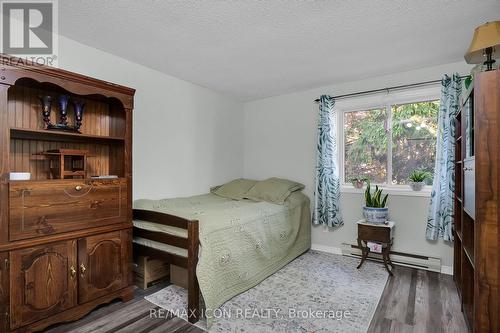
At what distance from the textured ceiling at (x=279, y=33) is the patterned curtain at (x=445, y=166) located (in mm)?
363

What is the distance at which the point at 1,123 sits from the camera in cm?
164

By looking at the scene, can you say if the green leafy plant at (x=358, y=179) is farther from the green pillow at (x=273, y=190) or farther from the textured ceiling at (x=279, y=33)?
the textured ceiling at (x=279, y=33)

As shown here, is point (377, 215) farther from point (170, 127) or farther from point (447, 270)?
point (170, 127)

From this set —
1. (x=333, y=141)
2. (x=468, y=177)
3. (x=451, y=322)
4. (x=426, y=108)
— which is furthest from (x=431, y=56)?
(x=451, y=322)

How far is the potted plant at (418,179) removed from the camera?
9.84ft

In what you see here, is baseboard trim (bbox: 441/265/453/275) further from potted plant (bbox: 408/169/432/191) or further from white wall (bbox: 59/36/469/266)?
potted plant (bbox: 408/169/432/191)

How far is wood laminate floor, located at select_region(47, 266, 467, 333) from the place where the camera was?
1.88 m

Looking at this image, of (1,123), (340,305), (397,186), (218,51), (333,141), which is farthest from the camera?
(333,141)

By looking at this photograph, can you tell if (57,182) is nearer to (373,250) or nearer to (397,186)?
(373,250)

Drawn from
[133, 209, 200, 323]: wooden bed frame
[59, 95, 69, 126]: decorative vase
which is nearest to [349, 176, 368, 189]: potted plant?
[133, 209, 200, 323]: wooden bed frame

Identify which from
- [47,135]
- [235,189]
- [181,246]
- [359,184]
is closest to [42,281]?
[181,246]

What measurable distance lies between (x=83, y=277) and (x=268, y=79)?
2809 millimetres

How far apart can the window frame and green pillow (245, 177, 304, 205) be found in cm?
72

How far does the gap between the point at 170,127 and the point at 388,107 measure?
269 centimetres
